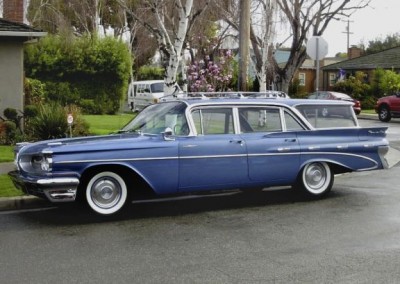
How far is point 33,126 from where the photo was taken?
14219 millimetres

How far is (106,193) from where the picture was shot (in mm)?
7453

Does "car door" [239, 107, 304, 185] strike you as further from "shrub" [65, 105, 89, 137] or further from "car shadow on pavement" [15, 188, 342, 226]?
"shrub" [65, 105, 89, 137]

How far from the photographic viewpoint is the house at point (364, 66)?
44250 mm

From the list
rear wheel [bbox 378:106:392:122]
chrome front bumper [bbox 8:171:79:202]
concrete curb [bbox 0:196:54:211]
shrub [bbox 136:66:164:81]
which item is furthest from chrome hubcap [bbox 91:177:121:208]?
shrub [bbox 136:66:164:81]

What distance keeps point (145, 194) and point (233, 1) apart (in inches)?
820

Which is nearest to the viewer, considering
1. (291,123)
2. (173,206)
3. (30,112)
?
(173,206)

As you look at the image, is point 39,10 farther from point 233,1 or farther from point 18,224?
point 18,224

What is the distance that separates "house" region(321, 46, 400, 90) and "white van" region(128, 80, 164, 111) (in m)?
18.2

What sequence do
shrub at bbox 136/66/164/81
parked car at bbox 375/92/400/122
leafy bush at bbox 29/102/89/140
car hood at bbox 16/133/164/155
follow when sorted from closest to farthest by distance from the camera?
car hood at bbox 16/133/164/155 < leafy bush at bbox 29/102/89/140 < parked car at bbox 375/92/400/122 < shrub at bbox 136/66/164/81

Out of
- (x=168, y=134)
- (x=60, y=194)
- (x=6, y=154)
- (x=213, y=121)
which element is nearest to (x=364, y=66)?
(x=6, y=154)

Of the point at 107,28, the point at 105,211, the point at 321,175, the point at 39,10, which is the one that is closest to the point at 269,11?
the point at 321,175

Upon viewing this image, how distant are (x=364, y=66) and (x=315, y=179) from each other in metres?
39.3

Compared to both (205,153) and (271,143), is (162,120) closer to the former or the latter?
(205,153)

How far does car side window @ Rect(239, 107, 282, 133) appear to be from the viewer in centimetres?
827
